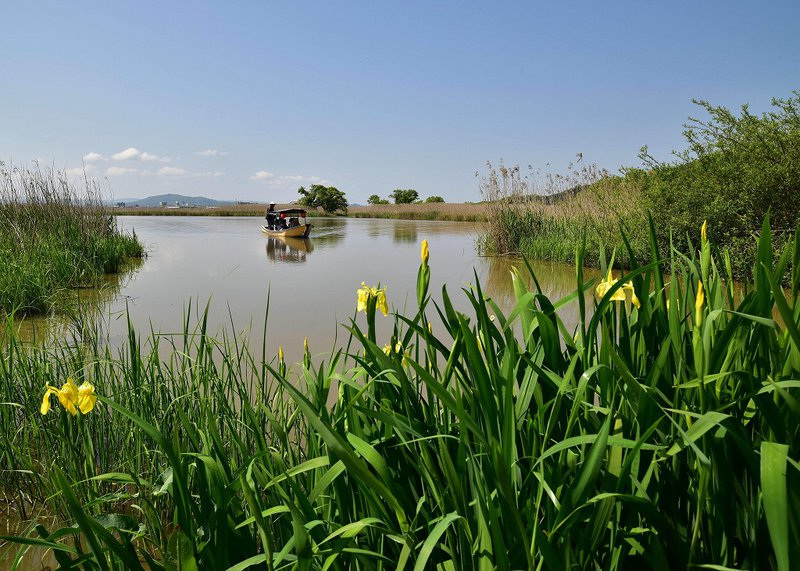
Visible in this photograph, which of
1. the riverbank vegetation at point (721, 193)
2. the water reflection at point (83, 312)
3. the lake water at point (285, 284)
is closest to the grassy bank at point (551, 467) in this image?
the lake water at point (285, 284)

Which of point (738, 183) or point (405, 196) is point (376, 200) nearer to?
point (405, 196)

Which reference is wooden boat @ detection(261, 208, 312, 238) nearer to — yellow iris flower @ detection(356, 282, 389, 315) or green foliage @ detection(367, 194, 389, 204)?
yellow iris flower @ detection(356, 282, 389, 315)

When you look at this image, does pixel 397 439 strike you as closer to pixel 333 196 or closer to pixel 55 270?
pixel 55 270

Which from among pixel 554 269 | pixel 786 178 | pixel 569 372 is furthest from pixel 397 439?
pixel 554 269

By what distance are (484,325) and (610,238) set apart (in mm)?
8616

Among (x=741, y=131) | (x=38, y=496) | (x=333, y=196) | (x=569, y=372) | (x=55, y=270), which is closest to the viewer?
(x=569, y=372)

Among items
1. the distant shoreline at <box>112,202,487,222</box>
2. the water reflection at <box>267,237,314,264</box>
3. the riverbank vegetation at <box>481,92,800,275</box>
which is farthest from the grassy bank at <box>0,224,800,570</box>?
the distant shoreline at <box>112,202,487,222</box>

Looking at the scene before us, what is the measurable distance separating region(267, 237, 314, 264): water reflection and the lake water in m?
0.02

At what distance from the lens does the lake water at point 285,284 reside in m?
4.64

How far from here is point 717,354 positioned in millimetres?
886

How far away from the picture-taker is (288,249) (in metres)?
12.7

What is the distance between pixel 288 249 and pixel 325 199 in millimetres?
26432

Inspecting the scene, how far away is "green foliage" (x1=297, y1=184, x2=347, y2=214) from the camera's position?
3853 cm

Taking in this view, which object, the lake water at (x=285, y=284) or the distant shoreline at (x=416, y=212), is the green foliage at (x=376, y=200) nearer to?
the distant shoreline at (x=416, y=212)
